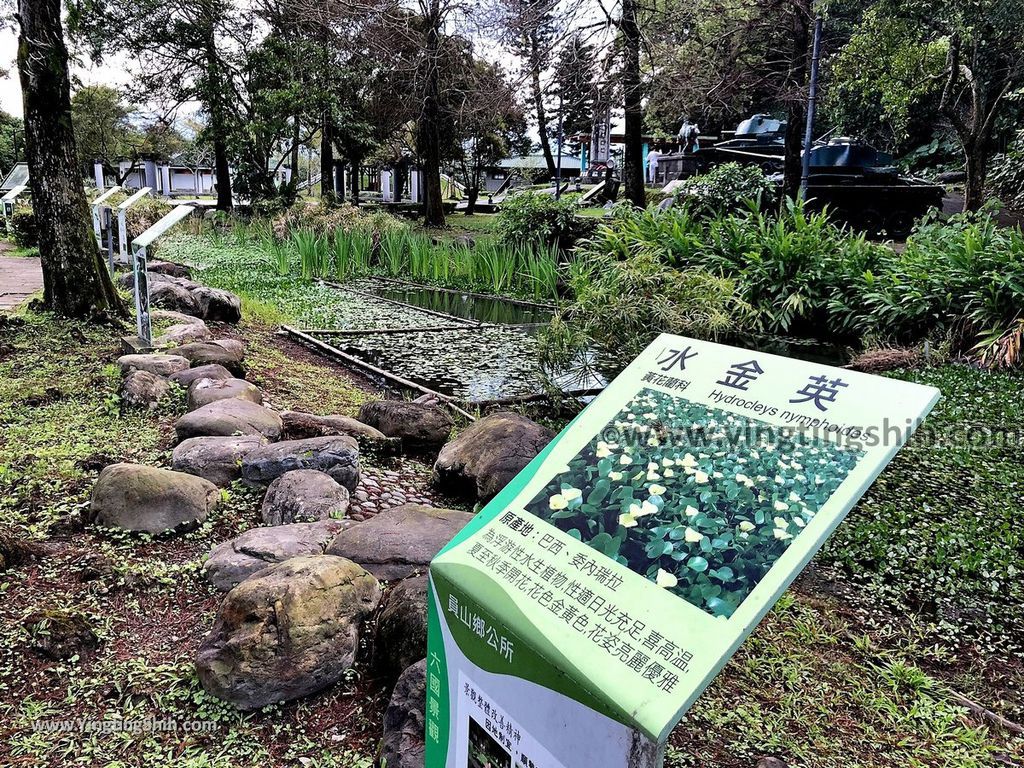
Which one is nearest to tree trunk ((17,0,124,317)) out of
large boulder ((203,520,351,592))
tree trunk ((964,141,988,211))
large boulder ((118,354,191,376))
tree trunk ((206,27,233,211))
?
large boulder ((118,354,191,376))

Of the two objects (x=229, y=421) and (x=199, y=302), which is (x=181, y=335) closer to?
(x=199, y=302)

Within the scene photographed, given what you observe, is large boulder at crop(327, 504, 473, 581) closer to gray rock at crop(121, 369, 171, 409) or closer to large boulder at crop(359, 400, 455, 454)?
large boulder at crop(359, 400, 455, 454)

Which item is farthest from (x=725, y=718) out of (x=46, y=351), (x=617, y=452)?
(x=46, y=351)

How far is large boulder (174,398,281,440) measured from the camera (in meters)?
3.56

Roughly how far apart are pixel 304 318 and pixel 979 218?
6.85 m

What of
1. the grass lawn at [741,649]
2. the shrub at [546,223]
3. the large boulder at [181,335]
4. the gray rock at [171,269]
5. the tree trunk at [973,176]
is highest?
the tree trunk at [973,176]

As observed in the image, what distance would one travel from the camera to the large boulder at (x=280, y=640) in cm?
194

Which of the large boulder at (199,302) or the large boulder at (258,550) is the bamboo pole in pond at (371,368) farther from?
the large boulder at (258,550)

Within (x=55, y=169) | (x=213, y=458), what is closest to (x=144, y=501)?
(x=213, y=458)

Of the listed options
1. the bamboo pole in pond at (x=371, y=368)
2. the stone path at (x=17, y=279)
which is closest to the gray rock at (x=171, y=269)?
the stone path at (x=17, y=279)

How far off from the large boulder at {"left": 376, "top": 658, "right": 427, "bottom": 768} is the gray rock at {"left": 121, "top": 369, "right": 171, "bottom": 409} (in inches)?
116

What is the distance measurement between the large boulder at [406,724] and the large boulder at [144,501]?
1.36m

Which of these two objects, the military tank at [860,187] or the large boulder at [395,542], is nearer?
the large boulder at [395,542]

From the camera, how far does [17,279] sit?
9594 millimetres
